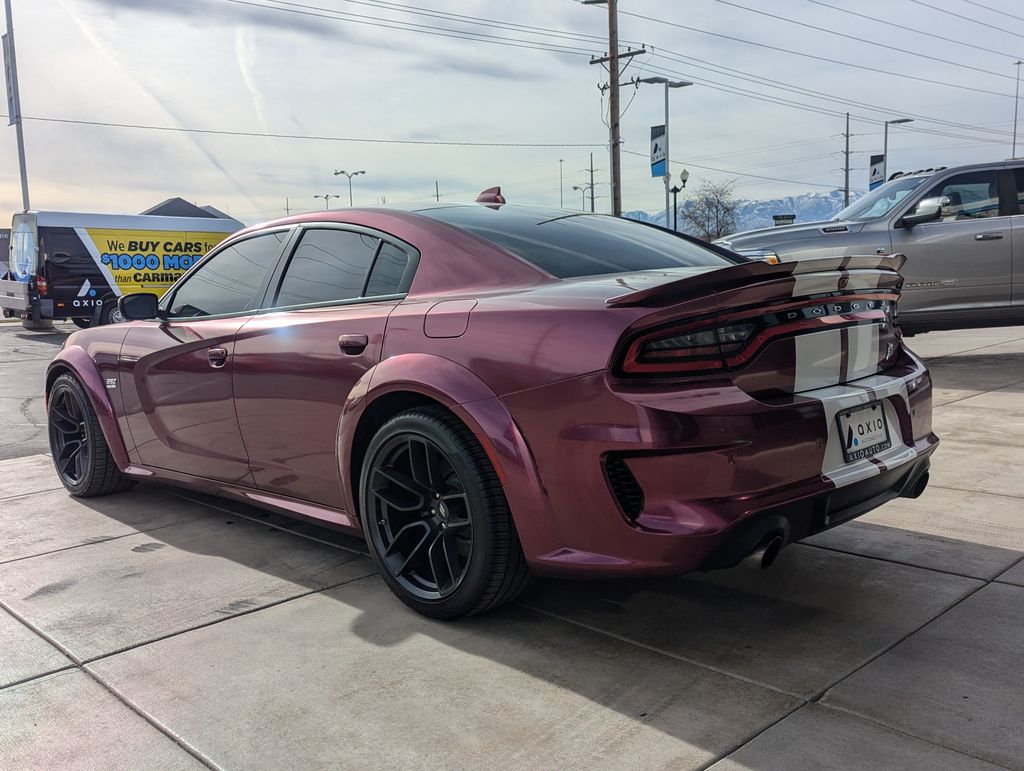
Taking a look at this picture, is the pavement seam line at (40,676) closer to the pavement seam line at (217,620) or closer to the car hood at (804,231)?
the pavement seam line at (217,620)

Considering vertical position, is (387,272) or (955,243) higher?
Result: (955,243)

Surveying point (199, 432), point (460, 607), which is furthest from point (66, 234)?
point (460, 607)

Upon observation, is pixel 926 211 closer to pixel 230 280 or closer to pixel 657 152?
pixel 230 280

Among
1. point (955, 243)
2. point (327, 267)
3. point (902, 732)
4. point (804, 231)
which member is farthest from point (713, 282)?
point (955, 243)

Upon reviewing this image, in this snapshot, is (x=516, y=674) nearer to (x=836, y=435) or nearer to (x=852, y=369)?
(x=836, y=435)

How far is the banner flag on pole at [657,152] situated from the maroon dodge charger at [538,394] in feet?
73.0

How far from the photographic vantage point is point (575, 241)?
331cm

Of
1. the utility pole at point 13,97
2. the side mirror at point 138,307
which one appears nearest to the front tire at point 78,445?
the side mirror at point 138,307

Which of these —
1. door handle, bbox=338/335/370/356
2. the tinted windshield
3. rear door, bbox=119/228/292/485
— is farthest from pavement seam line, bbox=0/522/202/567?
the tinted windshield

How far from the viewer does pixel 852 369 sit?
2762mm

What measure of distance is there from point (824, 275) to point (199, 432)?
272 cm

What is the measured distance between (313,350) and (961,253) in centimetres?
713

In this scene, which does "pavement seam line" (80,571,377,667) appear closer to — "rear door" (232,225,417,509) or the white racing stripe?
"rear door" (232,225,417,509)

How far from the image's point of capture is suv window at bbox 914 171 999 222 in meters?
8.34
